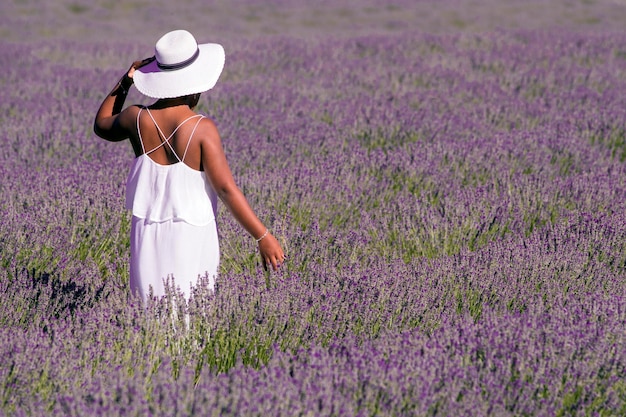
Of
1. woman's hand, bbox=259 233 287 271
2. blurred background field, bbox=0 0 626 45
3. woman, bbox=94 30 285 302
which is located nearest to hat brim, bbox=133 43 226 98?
woman, bbox=94 30 285 302

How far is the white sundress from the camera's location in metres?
2.63

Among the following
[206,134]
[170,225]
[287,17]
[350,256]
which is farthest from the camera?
[287,17]

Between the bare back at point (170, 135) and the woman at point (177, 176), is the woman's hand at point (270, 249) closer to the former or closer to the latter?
the woman at point (177, 176)

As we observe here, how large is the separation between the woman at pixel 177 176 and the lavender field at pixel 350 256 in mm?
147

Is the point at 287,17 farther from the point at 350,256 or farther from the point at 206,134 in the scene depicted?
the point at 206,134

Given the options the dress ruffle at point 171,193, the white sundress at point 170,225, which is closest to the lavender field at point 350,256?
the white sundress at point 170,225

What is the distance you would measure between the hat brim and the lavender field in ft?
2.15

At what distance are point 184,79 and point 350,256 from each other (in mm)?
1211

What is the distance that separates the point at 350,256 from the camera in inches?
136

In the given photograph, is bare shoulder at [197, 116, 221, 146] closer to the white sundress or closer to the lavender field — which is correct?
the white sundress

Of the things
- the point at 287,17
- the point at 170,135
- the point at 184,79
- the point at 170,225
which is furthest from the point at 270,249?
the point at 287,17

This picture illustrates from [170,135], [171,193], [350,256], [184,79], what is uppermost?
[184,79]

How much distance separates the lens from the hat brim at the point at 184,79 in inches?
102

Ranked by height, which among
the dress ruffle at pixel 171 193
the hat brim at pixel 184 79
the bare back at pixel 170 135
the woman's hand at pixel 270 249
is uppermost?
the hat brim at pixel 184 79
